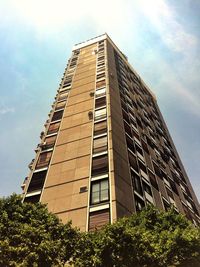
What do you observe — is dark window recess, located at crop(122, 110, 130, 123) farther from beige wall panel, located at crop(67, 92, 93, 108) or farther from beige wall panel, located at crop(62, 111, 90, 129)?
beige wall panel, located at crop(62, 111, 90, 129)

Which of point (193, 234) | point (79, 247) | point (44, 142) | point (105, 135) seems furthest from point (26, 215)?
point (44, 142)

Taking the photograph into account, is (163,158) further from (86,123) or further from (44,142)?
(44,142)

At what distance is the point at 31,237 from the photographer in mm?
16406

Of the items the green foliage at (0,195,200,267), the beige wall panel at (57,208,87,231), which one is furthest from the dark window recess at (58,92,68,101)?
the green foliage at (0,195,200,267)

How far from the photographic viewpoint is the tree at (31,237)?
1555cm

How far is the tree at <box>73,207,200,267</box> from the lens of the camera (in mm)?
16406

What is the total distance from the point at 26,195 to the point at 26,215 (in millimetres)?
12109

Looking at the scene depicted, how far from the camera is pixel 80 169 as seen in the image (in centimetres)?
2994

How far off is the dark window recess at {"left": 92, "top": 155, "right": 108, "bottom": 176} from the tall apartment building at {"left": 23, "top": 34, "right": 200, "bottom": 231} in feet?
0.30

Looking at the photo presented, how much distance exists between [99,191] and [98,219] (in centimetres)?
282

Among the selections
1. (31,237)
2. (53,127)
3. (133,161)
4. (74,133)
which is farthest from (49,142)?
(31,237)

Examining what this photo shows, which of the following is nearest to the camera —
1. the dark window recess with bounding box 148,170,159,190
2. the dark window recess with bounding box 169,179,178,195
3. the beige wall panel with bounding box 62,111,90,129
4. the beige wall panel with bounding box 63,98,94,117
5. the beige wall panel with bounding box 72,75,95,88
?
the dark window recess with bounding box 148,170,159,190

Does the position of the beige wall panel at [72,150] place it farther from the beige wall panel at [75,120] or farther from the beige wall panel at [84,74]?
the beige wall panel at [84,74]

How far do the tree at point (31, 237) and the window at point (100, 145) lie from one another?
42.6 ft
